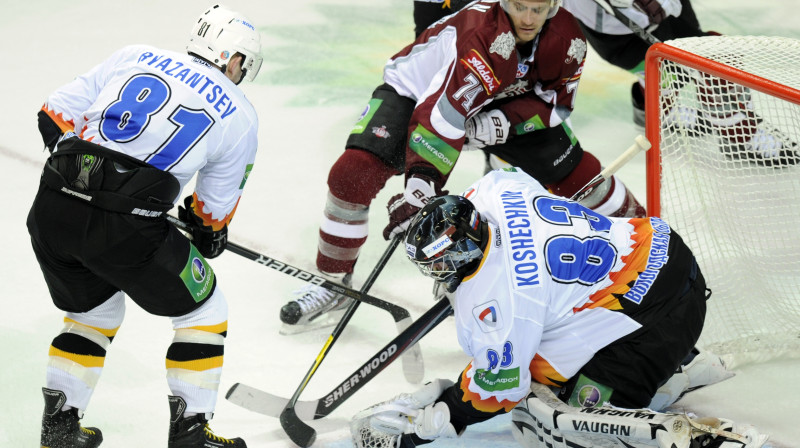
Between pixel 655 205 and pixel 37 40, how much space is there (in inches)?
151

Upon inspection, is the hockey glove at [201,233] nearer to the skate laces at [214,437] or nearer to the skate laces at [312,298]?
the skate laces at [214,437]

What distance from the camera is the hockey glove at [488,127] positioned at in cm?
339

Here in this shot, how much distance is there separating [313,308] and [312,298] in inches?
1.5

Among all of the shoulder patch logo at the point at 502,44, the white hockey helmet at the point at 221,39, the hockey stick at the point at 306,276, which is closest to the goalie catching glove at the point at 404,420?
the hockey stick at the point at 306,276

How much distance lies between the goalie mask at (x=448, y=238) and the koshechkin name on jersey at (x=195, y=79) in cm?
60

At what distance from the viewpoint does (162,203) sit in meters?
2.48

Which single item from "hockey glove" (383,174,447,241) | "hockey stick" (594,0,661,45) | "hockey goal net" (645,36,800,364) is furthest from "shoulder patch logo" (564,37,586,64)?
"hockey stick" (594,0,661,45)

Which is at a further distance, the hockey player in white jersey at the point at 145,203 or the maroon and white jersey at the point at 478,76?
the maroon and white jersey at the point at 478,76

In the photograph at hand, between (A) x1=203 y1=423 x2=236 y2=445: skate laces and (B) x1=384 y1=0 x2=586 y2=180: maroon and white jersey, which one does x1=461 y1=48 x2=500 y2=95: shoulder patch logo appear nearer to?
(B) x1=384 y1=0 x2=586 y2=180: maroon and white jersey

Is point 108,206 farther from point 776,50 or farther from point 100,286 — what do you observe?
point 776,50

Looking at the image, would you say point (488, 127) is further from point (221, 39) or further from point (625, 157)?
point (221, 39)

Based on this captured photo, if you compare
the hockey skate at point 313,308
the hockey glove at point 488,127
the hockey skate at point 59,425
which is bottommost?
the hockey skate at point 313,308

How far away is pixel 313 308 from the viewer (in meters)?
3.42

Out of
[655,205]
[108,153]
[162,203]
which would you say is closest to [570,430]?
[655,205]
